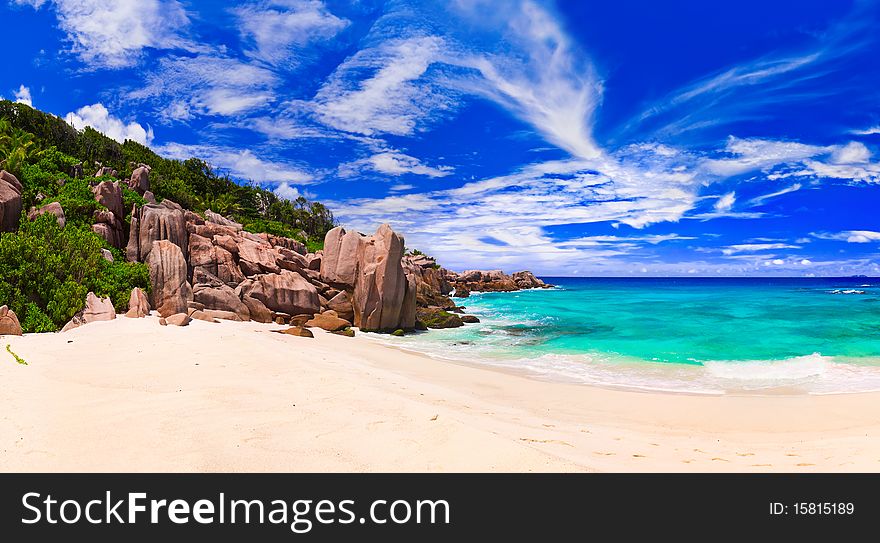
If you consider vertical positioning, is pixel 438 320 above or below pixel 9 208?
below

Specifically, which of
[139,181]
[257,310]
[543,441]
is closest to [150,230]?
[257,310]

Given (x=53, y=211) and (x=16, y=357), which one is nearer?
(x=16, y=357)

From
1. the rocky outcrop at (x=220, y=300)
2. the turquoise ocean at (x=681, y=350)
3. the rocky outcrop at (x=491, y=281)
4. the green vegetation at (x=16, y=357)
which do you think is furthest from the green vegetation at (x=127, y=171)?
the rocky outcrop at (x=491, y=281)

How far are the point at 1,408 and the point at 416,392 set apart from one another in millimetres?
5811

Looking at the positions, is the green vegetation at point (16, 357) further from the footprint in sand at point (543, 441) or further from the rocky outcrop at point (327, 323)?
the rocky outcrop at point (327, 323)

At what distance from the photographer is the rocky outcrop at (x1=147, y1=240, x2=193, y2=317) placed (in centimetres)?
1707

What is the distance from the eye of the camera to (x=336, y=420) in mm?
5023

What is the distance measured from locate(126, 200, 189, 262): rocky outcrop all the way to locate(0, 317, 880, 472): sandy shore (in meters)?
10.3

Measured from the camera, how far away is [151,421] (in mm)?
4633

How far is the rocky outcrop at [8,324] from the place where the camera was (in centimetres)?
1059

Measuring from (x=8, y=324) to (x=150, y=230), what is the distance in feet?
34.0

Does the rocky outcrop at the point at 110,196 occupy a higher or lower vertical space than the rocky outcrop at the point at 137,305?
higher

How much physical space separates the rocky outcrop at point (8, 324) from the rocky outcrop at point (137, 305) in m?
3.72

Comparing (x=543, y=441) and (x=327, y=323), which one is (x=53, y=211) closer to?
(x=327, y=323)
